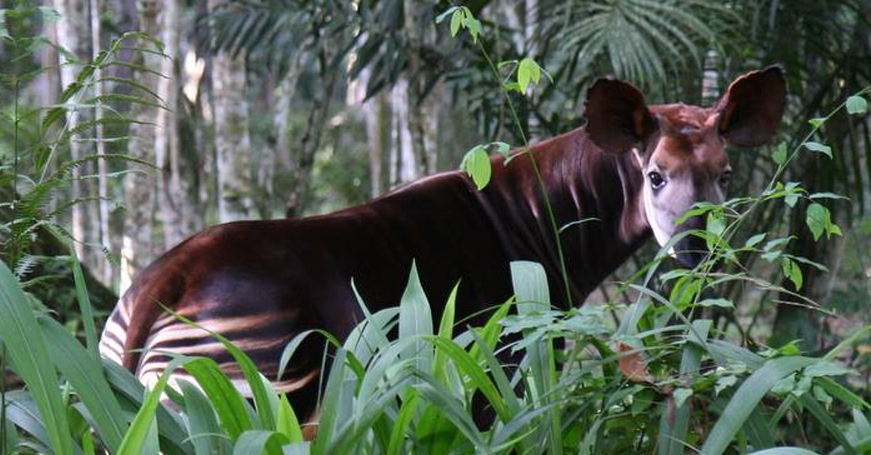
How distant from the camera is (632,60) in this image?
5590 millimetres

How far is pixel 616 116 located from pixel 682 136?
0.20m

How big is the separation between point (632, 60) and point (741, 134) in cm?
194

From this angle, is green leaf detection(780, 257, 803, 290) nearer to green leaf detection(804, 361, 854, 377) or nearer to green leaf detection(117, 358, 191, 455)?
green leaf detection(804, 361, 854, 377)

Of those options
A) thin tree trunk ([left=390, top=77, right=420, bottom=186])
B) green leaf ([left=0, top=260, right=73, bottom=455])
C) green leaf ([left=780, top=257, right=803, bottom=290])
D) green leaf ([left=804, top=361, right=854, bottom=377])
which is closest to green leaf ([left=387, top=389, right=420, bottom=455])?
green leaf ([left=0, top=260, right=73, bottom=455])

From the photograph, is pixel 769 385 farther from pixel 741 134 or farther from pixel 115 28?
pixel 115 28

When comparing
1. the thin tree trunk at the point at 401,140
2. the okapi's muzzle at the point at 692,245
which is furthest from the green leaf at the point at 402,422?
the thin tree trunk at the point at 401,140

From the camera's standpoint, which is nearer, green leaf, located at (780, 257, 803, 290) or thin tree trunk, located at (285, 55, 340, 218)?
green leaf, located at (780, 257, 803, 290)

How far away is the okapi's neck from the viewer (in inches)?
150

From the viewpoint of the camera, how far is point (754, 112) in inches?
146

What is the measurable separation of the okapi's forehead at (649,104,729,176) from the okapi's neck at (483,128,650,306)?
0.21 meters

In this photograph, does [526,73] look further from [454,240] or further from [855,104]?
[454,240]

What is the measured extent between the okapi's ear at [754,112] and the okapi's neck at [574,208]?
0.31 m

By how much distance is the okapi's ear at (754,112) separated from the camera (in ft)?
12.0

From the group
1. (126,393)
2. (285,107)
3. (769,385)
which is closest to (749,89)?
(769,385)
